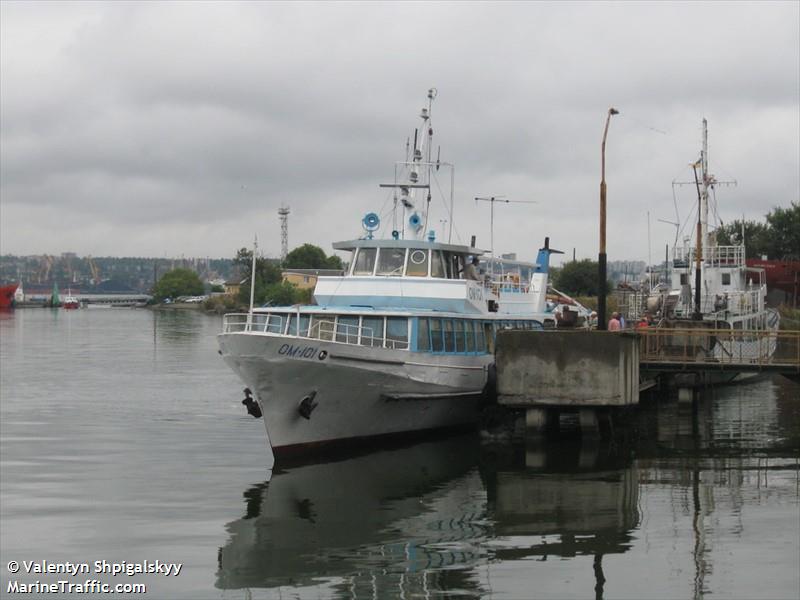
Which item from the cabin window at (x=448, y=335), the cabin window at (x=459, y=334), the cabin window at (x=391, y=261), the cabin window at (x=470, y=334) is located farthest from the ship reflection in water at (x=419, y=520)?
the cabin window at (x=391, y=261)

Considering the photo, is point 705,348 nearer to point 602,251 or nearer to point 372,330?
point 602,251

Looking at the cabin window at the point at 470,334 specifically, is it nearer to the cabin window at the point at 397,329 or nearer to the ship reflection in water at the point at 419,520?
the cabin window at the point at 397,329

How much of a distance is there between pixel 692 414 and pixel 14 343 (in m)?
62.2

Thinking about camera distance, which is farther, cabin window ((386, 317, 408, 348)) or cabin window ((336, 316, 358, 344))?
cabin window ((386, 317, 408, 348))

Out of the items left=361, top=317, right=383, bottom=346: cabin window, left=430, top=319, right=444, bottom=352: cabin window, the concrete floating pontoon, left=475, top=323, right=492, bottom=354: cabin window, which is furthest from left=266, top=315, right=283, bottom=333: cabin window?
left=475, top=323, right=492, bottom=354: cabin window

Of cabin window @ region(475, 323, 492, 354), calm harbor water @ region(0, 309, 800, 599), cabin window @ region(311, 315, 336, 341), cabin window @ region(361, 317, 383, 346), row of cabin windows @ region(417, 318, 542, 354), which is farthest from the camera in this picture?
cabin window @ region(475, 323, 492, 354)

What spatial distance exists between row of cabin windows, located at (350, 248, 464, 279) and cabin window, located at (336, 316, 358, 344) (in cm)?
305

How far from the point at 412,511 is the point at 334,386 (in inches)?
215

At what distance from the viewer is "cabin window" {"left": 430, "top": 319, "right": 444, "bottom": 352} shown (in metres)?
31.4

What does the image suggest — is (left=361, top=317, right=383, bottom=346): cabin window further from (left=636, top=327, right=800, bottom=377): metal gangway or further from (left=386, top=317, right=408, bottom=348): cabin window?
(left=636, top=327, right=800, bottom=377): metal gangway

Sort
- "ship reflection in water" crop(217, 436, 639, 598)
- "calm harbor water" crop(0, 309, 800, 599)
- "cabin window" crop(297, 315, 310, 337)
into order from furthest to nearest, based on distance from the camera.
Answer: "cabin window" crop(297, 315, 310, 337) → "ship reflection in water" crop(217, 436, 639, 598) → "calm harbor water" crop(0, 309, 800, 599)

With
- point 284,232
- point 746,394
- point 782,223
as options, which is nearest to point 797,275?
point 782,223

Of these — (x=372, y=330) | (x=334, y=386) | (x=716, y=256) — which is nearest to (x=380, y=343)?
(x=372, y=330)

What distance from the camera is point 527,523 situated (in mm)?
22469
